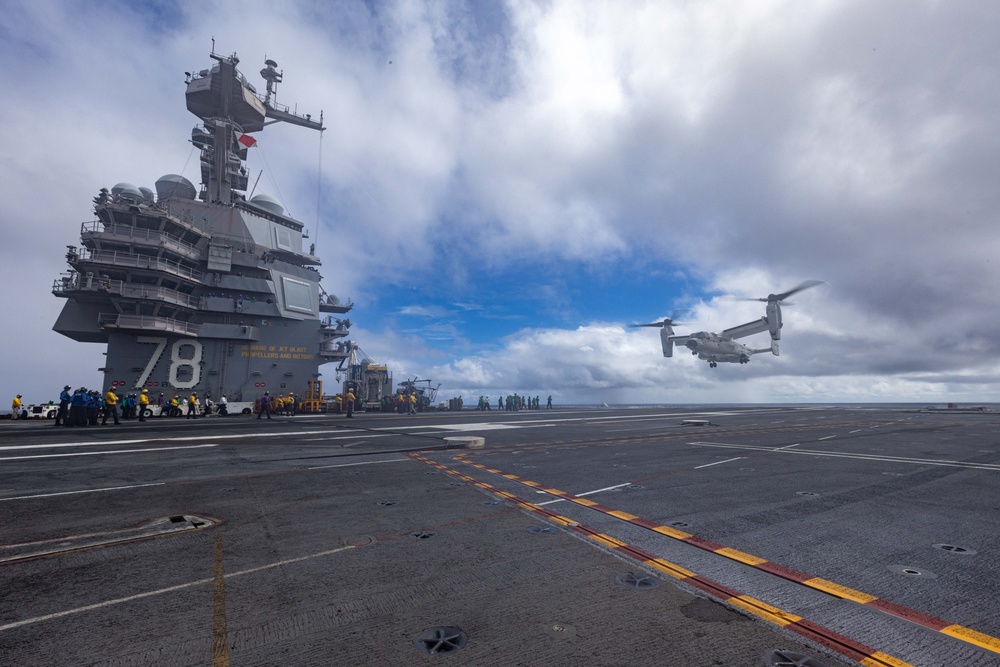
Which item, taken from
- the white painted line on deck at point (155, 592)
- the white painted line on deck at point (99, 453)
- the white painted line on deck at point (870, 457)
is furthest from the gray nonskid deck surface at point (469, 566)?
the white painted line on deck at point (99, 453)

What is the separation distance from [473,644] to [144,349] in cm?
3856

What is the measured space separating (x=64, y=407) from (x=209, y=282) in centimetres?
1486

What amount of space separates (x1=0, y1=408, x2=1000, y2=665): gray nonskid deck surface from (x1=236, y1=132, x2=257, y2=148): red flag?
4209 centimetres

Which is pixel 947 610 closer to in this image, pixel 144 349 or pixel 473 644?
pixel 473 644

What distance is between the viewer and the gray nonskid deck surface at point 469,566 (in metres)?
2.79

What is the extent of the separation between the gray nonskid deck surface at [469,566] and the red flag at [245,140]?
1657 inches

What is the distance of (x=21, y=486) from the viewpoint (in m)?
7.85

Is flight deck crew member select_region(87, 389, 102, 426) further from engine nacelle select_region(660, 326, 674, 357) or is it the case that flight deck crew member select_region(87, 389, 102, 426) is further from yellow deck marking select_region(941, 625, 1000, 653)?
engine nacelle select_region(660, 326, 674, 357)

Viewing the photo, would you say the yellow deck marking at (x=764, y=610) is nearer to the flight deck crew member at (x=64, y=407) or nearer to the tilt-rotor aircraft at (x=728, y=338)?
the flight deck crew member at (x=64, y=407)

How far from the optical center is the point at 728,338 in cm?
4719

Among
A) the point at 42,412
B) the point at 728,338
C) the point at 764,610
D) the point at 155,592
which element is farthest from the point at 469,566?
the point at 728,338

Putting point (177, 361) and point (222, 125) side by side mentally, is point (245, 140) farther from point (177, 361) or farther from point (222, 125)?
point (177, 361)

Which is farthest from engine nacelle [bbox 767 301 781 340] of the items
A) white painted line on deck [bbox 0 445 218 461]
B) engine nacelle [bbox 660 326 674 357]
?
white painted line on deck [bbox 0 445 218 461]

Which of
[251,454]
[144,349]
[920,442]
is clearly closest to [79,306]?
[144,349]
